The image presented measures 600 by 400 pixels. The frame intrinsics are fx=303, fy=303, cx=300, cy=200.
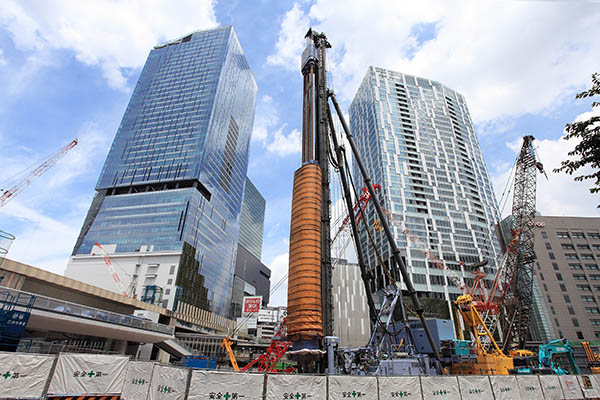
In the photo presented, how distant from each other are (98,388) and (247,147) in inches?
6063

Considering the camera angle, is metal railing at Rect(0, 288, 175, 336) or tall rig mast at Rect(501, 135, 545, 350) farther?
tall rig mast at Rect(501, 135, 545, 350)

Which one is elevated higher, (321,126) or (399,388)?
(321,126)

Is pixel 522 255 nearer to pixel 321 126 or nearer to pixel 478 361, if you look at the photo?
pixel 478 361

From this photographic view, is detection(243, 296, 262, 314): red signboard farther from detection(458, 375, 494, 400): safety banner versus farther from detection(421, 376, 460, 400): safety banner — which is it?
detection(421, 376, 460, 400): safety banner

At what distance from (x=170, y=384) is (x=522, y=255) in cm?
8915

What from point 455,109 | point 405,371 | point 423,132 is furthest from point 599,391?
point 455,109

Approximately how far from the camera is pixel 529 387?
57.5 feet

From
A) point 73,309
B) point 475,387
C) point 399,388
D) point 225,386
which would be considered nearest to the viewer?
point 225,386

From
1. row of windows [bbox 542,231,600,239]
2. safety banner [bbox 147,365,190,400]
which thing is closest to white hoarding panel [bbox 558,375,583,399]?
safety banner [bbox 147,365,190,400]

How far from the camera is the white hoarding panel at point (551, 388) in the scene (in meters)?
18.0

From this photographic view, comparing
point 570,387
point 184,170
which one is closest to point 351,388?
point 570,387

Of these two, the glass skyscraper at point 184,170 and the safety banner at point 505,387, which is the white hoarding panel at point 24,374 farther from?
the glass skyscraper at point 184,170

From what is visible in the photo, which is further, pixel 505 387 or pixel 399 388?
pixel 505 387

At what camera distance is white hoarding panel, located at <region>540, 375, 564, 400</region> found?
17953 mm
